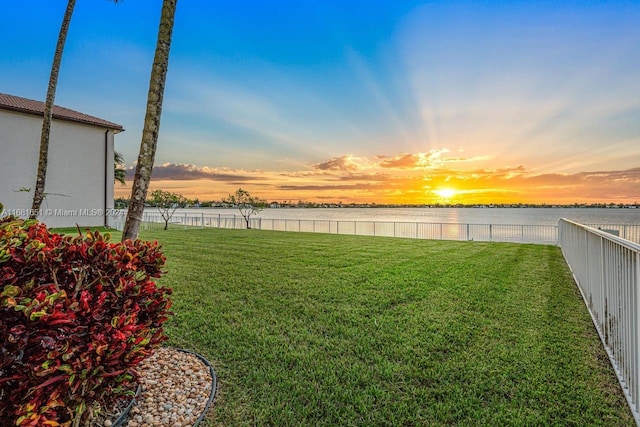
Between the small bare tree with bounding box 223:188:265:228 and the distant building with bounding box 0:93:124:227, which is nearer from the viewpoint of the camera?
the distant building with bounding box 0:93:124:227

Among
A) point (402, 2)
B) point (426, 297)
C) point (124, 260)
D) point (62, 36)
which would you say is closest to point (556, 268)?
point (426, 297)

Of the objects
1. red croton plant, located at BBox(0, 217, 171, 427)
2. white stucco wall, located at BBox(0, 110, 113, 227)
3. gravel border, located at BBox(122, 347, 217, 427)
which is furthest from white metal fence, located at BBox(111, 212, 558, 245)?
red croton plant, located at BBox(0, 217, 171, 427)

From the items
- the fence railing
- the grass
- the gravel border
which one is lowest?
the grass

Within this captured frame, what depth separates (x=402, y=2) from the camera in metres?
9.65

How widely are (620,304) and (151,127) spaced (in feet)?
15.2

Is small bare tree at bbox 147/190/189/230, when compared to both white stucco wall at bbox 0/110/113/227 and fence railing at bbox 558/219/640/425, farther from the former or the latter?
fence railing at bbox 558/219/640/425

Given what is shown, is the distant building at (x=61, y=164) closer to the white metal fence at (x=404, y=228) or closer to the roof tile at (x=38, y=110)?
the roof tile at (x=38, y=110)

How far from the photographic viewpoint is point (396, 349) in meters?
3.28

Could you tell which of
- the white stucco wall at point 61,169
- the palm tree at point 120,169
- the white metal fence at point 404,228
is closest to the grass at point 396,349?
the white metal fence at point 404,228

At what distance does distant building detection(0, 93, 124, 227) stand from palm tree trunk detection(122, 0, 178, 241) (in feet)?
49.3

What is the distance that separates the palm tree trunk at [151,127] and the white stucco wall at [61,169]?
14.0 metres

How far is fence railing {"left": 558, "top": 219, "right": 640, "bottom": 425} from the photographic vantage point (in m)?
2.16

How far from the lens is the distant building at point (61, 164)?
46.3ft

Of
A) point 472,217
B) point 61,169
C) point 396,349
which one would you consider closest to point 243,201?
point 61,169
